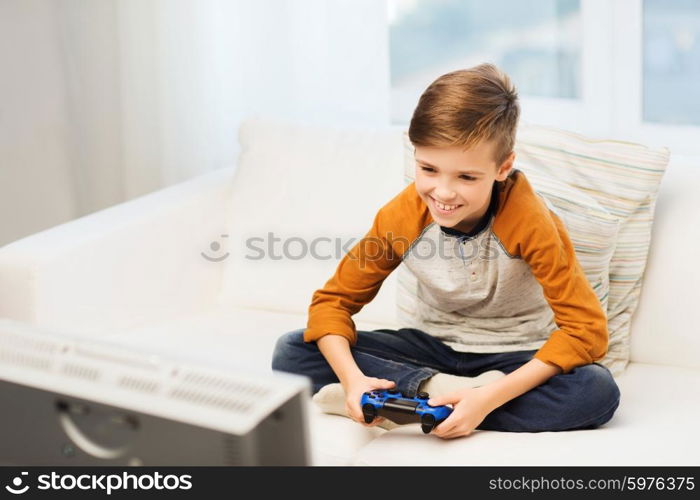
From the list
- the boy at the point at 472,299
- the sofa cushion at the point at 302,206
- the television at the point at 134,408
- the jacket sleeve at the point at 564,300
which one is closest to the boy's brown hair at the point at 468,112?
the boy at the point at 472,299

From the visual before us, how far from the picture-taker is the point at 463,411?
1.36 m

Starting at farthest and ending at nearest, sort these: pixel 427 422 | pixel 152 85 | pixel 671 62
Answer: pixel 152 85 → pixel 671 62 → pixel 427 422

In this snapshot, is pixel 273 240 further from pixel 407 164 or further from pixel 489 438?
pixel 489 438

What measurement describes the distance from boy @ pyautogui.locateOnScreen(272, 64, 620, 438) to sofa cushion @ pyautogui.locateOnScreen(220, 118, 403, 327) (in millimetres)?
309

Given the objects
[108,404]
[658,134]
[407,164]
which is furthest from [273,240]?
[108,404]

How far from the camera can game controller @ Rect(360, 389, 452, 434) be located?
1351 mm

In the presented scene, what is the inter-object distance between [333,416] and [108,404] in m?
0.82

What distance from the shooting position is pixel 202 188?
2.11 metres

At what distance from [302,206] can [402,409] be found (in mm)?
706

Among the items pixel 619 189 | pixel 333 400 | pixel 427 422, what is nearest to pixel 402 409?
pixel 427 422

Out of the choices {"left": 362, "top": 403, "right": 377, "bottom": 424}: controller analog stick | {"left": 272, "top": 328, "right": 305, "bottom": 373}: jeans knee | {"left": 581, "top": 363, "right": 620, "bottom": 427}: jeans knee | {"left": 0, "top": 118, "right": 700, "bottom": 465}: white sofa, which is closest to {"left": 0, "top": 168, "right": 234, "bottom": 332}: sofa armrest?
{"left": 0, "top": 118, "right": 700, "bottom": 465}: white sofa

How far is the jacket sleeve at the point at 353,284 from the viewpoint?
1.57 m

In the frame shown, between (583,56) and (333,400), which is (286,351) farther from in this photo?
(583,56)

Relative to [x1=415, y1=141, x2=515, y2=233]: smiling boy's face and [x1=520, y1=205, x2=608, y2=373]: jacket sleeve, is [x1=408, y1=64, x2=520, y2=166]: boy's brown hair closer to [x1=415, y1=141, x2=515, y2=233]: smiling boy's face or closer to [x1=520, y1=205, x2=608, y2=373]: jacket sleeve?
[x1=415, y1=141, x2=515, y2=233]: smiling boy's face
